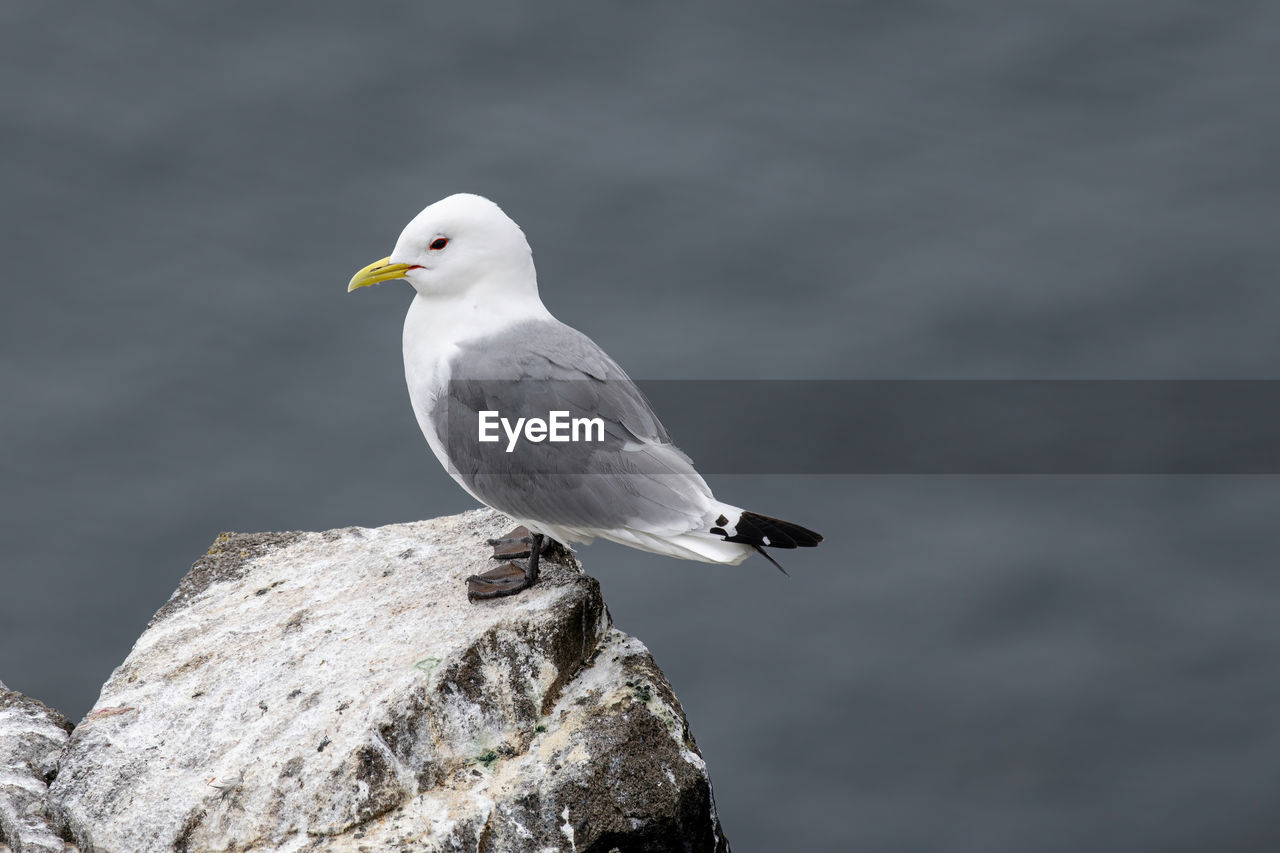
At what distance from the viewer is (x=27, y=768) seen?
779cm

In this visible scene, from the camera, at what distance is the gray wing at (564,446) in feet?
24.9

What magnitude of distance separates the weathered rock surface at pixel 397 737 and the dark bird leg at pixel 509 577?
0.18 feet

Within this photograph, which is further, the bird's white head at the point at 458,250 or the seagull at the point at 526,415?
the bird's white head at the point at 458,250

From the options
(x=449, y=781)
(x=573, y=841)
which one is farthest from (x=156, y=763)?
(x=573, y=841)

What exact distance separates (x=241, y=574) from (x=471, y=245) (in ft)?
8.07

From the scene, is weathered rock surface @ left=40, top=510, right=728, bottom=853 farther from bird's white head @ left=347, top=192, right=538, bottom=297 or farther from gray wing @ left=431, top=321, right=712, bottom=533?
bird's white head @ left=347, top=192, right=538, bottom=297

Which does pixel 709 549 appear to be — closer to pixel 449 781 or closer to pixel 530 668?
pixel 530 668

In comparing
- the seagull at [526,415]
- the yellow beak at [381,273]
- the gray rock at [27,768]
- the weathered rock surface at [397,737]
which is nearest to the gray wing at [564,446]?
the seagull at [526,415]

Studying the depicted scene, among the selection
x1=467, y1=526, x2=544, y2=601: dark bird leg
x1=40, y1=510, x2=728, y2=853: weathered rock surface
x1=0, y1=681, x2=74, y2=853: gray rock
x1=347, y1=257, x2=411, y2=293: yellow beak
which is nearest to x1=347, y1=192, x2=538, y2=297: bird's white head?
x1=347, y1=257, x2=411, y2=293: yellow beak

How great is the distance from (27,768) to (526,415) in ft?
9.60

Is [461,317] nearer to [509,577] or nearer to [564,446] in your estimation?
[564,446]

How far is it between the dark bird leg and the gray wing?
0.37 m

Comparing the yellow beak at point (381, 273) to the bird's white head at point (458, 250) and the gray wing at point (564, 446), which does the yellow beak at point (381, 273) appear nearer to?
the bird's white head at point (458, 250)

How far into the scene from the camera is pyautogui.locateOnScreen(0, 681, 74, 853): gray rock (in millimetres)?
7402
